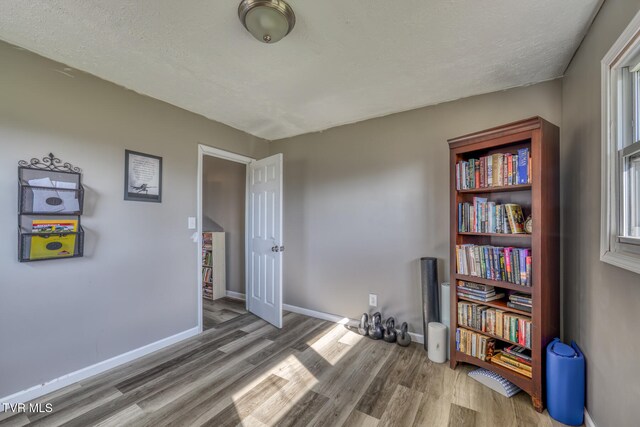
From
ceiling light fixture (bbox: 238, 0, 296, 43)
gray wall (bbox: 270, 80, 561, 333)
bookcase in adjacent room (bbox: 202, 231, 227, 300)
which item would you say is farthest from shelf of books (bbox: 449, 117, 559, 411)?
bookcase in adjacent room (bbox: 202, 231, 227, 300)

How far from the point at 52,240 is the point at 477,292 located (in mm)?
3055

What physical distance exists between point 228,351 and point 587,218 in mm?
2834

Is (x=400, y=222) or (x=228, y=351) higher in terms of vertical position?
(x=400, y=222)

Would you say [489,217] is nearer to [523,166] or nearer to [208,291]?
[523,166]

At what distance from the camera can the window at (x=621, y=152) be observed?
1.18 metres

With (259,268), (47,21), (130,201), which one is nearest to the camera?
(47,21)

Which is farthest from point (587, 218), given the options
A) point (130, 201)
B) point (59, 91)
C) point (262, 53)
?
point (59, 91)

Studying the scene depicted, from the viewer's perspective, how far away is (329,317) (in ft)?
10.5

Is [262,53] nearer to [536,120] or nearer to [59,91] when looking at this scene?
[59,91]

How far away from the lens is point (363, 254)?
117 inches

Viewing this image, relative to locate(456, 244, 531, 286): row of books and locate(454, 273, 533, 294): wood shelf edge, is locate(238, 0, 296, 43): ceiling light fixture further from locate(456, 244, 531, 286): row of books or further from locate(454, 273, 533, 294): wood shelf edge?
locate(454, 273, 533, 294): wood shelf edge

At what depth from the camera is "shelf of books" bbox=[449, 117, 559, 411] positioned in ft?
5.64

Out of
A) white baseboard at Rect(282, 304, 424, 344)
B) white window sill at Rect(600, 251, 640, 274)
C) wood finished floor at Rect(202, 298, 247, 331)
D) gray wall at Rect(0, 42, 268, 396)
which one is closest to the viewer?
white window sill at Rect(600, 251, 640, 274)

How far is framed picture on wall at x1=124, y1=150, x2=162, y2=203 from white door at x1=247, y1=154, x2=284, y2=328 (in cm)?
109
